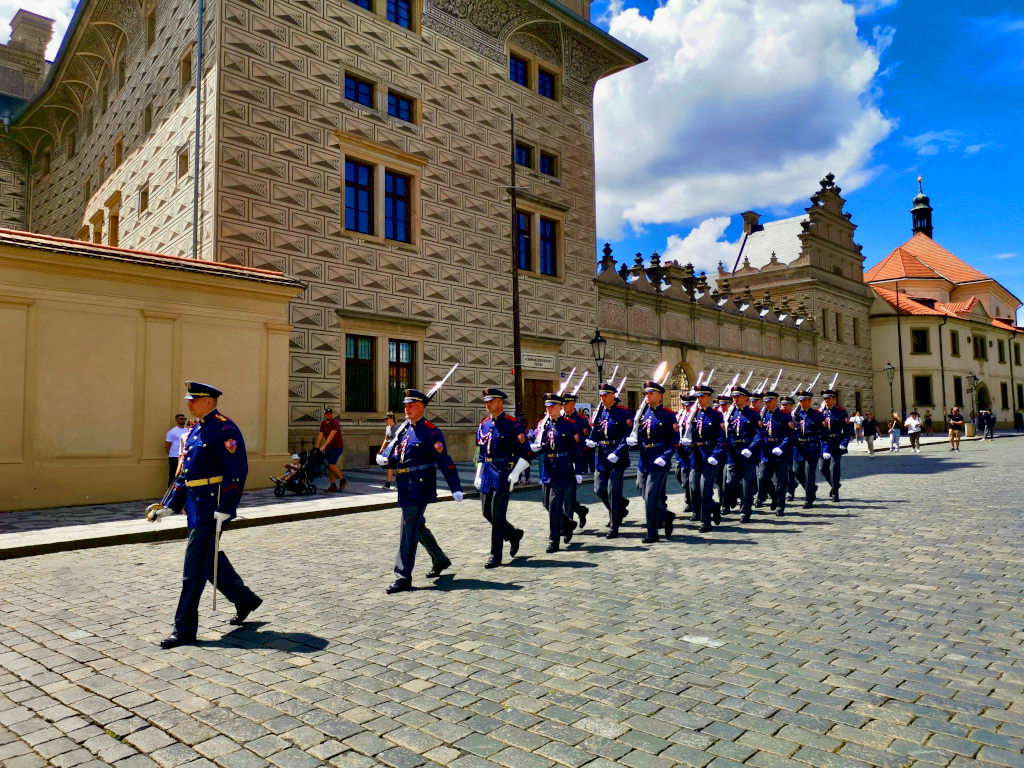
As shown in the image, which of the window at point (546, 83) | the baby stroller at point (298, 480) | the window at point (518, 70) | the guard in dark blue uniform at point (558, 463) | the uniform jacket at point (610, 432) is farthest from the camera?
the window at point (546, 83)

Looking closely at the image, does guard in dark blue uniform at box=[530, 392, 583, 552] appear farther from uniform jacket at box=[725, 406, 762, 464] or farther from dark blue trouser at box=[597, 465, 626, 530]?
uniform jacket at box=[725, 406, 762, 464]

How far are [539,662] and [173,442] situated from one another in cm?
1067

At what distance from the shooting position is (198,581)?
5.39 meters

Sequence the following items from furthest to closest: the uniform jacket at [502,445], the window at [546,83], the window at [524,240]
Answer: the window at [546,83], the window at [524,240], the uniform jacket at [502,445]

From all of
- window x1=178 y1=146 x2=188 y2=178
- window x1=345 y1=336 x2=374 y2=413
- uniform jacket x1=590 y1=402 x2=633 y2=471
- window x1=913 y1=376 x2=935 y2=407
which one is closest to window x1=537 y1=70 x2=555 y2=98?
window x1=345 y1=336 x2=374 y2=413

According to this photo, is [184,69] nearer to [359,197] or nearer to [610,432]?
[359,197]

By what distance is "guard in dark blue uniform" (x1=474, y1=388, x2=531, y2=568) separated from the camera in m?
7.94

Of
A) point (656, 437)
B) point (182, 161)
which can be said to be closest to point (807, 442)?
point (656, 437)

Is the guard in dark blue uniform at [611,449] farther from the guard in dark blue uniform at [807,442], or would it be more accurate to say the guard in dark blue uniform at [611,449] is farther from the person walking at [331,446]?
the person walking at [331,446]

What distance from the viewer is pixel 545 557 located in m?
8.41

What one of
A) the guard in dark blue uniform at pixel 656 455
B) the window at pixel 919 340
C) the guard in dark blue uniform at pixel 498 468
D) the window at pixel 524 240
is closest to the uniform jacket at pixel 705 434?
the guard in dark blue uniform at pixel 656 455

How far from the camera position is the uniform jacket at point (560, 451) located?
903cm

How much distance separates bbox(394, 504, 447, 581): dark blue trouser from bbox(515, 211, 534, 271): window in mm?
18570

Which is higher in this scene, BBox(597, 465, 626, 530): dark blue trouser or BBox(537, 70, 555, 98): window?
BBox(537, 70, 555, 98): window
